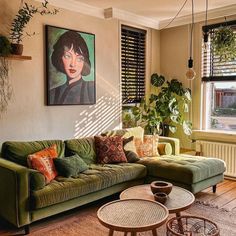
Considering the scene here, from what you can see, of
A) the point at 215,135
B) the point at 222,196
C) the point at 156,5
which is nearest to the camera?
the point at 222,196

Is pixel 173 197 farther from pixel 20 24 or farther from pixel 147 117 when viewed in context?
pixel 20 24

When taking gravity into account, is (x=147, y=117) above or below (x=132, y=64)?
below

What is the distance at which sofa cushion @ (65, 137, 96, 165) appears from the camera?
12.4 feet

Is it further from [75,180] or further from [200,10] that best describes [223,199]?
[200,10]

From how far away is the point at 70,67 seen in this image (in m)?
4.12

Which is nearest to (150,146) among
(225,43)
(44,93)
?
(44,93)

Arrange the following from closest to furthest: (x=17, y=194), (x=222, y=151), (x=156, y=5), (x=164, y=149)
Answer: (x=17, y=194), (x=156, y=5), (x=164, y=149), (x=222, y=151)

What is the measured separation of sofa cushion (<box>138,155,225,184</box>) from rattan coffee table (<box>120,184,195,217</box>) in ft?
2.28

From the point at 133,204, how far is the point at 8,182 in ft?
4.05

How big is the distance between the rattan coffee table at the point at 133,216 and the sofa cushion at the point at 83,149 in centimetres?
141

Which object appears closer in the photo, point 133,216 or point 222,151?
point 133,216

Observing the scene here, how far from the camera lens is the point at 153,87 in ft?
18.0

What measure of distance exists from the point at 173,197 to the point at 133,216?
56cm

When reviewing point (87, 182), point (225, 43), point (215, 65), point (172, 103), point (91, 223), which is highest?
point (225, 43)
